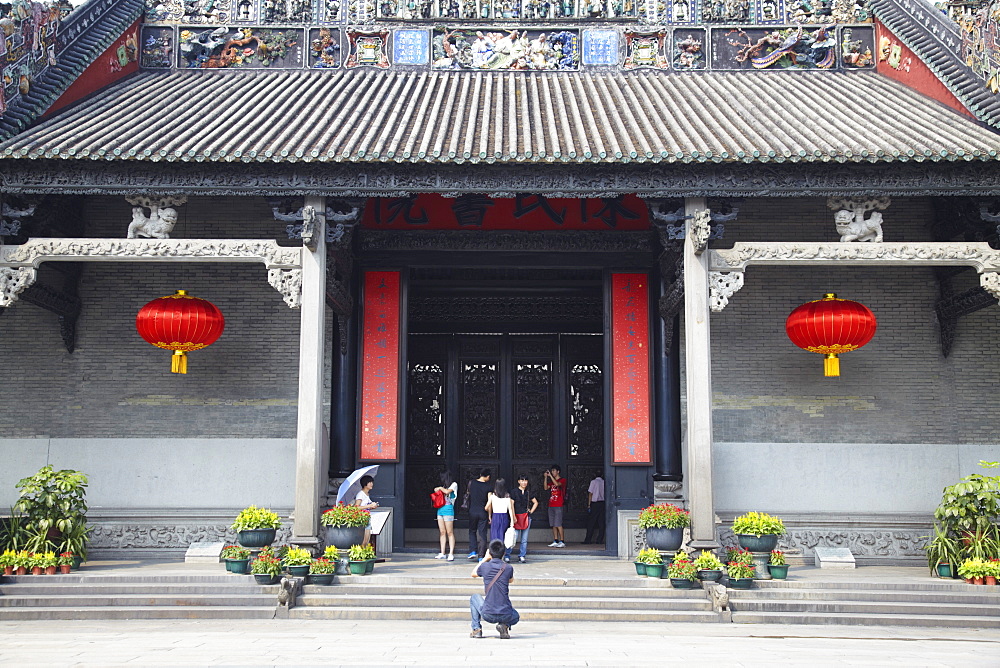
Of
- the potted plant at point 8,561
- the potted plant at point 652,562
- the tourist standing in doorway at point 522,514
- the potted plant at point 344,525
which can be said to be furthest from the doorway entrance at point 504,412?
the potted plant at point 8,561

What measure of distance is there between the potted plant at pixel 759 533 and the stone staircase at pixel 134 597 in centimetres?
494

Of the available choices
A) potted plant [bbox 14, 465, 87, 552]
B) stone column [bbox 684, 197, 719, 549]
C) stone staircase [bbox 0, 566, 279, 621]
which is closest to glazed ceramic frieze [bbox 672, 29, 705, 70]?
stone column [bbox 684, 197, 719, 549]

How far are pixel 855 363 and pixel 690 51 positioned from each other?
17.0ft

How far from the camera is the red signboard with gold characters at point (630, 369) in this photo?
1316 centimetres

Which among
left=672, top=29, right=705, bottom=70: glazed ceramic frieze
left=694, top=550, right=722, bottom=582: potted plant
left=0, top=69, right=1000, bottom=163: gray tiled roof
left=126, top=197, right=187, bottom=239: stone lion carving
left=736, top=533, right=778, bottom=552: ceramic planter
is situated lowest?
left=694, top=550, right=722, bottom=582: potted plant

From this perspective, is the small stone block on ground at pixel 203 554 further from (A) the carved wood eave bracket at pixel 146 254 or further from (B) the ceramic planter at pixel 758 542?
(B) the ceramic planter at pixel 758 542

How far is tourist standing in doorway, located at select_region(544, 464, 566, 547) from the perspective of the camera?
14.0m

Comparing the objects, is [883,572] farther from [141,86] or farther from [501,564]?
[141,86]

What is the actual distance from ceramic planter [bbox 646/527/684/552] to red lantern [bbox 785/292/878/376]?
2.99 meters

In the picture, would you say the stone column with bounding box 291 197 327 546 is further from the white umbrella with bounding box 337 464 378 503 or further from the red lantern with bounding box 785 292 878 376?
the red lantern with bounding box 785 292 878 376

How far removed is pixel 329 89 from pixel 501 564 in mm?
7936

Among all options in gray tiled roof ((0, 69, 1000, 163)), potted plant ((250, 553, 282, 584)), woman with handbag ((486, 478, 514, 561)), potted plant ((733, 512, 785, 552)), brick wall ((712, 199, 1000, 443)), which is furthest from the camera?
brick wall ((712, 199, 1000, 443))

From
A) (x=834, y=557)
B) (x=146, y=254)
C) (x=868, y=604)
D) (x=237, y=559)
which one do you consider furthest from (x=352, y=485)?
(x=834, y=557)

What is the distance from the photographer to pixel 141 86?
44.6 feet
